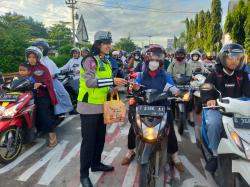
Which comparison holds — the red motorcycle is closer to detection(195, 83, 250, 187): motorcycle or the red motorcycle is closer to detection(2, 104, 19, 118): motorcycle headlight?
detection(2, 104, 19, 118): motorcycle headlight

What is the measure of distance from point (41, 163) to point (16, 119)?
0.80 m

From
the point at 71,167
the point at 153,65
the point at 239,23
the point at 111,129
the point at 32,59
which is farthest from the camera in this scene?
the point at 239,23

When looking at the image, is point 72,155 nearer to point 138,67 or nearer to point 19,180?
point 19,180

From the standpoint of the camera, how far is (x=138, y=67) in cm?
721

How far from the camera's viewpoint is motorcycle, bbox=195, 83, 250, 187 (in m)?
2.52

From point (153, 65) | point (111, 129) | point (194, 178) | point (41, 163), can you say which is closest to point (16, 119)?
point (41, 163)

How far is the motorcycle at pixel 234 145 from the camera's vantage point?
2520mm

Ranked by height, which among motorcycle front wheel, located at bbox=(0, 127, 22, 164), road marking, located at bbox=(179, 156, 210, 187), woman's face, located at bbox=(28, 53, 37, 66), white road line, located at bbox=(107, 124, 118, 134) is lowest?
road marking, located at bbox=(179, 156, 210, 187)

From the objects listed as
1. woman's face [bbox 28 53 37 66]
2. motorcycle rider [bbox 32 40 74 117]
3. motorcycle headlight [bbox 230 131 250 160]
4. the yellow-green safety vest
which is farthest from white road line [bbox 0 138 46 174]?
motorcycle headlight [bbox 230 131 250 160]

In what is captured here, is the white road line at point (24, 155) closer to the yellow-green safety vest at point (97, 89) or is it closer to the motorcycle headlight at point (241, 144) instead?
the yellow-green safety vest at point (97, 89)

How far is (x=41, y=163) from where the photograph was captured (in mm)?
4230

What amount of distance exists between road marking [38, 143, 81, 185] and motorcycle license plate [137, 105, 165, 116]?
63.8 inches

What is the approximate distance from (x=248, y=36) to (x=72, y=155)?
1557 centimetres

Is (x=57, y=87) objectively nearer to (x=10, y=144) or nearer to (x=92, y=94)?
(x=10, y=144)
